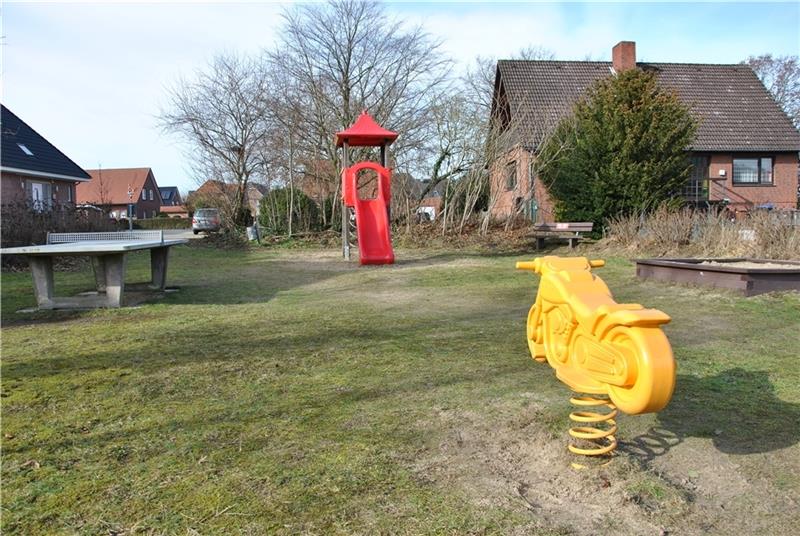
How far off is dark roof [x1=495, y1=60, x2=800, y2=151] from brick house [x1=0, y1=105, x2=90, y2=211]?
765 inches

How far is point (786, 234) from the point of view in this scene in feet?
34.8

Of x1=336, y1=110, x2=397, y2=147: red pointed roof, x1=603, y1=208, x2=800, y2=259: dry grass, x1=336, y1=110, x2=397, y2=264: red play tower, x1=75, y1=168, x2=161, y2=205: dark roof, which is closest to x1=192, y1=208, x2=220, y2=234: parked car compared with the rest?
x1=336, y1=110, x2=397, y2=147: red pointed roof

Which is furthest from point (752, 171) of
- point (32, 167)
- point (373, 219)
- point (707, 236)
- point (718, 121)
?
point (32, 167)

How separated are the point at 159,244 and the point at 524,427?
6.53 m

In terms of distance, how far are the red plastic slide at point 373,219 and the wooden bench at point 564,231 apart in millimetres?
5116

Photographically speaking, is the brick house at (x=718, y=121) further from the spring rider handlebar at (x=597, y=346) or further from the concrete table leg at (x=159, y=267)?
the spring rider handlebar at (x=597, y=346)

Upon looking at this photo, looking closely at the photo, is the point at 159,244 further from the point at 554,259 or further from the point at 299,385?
the point at 554,259

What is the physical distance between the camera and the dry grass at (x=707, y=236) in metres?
10.7

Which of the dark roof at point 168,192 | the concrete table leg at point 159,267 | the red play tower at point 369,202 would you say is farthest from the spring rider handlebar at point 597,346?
the dark roof at point 168,192

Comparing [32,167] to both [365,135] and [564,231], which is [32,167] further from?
[564,231]

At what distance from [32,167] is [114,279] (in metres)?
23.5

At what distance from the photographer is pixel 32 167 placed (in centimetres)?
2697

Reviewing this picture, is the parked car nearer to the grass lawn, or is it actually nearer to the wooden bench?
the wooden bench

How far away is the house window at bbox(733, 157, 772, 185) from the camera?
1046 inches
